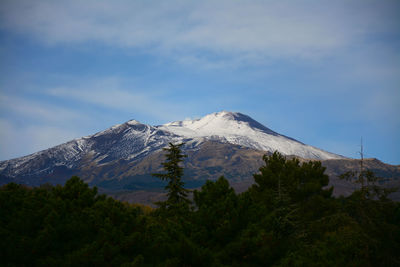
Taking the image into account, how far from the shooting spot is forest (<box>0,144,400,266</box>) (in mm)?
13227

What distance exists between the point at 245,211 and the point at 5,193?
36.1 ft

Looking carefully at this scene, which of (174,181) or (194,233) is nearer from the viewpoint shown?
(194,233)

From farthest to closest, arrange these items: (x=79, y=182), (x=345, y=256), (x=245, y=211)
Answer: (x=79, y=182)
(x=245, y=211)
(x=345, y=256)

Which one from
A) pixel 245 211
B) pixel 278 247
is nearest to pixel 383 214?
pixel 278 247

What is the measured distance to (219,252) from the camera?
14938 millimetres

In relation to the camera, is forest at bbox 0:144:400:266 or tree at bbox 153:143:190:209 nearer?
forest at bbox 0:144:400:266

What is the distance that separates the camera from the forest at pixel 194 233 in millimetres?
13227

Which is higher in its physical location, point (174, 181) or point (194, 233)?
point (174, 181)

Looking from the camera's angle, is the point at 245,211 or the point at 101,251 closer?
the point at 101,251

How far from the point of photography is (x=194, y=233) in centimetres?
1565

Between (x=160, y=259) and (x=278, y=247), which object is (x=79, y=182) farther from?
(x=278, y=247)

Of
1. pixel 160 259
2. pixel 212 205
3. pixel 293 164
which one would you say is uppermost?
pixel 293 164

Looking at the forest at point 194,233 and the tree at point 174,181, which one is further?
the tree at point 174,181

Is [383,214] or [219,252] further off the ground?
[383,214]
